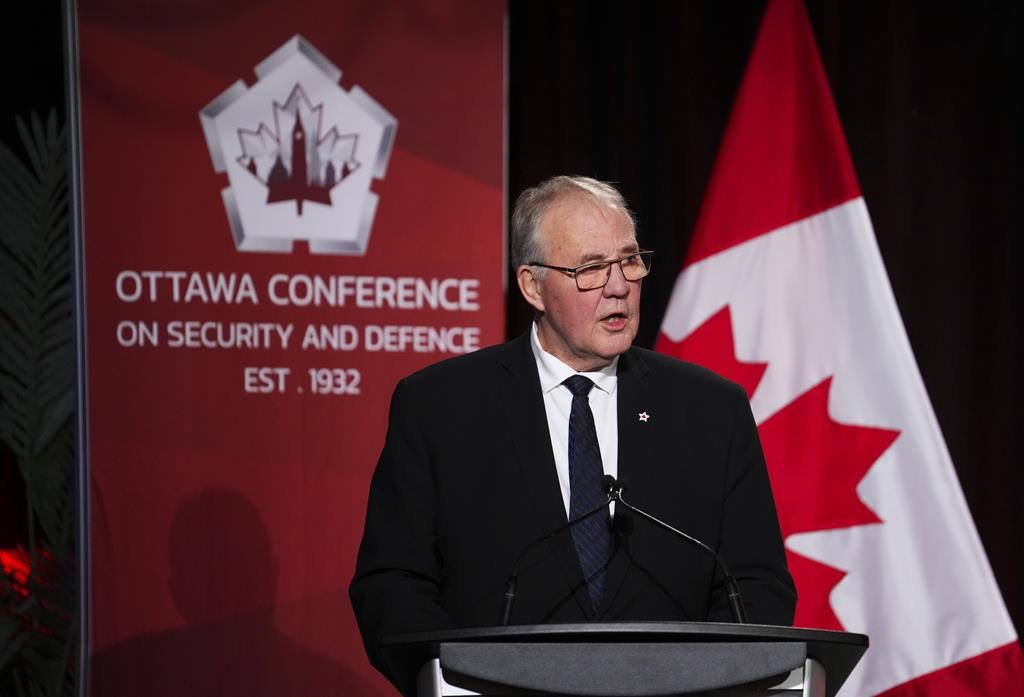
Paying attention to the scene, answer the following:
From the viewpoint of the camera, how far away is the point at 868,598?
11.4 feet

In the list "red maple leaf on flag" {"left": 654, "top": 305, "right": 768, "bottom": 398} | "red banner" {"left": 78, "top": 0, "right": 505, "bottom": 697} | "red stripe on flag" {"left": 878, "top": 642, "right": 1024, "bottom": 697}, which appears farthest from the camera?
"red maple leaf on flag" {"left": 654, "top": 305, "right": 768, "bottom": 398}

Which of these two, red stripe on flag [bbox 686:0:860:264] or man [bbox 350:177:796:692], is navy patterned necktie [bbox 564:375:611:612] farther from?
red stripe on flag [bbox 686:0:860:264]

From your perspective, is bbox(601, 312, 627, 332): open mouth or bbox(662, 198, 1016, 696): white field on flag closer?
bbox(601, 312, 627, 332): open mouth

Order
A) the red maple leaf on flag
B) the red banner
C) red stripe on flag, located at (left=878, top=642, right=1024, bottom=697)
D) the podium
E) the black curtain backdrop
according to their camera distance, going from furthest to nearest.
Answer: the black curtain backdrop < the red maple leaf on flag < red stripe on flag, located at (left=878, top=642, right=1024, bottom=697) < the red banner < the podium

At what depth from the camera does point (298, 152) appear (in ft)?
11.0

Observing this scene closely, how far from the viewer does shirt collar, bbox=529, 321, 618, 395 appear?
2.12 meters

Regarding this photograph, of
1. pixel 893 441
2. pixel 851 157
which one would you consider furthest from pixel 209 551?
pixel 851 157

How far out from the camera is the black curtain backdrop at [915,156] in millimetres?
3865

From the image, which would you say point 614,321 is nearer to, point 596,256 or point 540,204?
point 596,256

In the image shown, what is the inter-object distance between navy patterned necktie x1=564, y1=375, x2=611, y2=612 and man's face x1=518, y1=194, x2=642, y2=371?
5.4 inches

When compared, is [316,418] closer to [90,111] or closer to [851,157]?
[90,111]

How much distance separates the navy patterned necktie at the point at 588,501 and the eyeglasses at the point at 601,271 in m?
0.23

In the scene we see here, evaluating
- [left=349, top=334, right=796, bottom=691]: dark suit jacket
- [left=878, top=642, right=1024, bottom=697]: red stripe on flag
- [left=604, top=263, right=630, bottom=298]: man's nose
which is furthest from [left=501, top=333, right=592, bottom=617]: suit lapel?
[left=878, top=642, right=1024, bottom=697]: red stripe on flag

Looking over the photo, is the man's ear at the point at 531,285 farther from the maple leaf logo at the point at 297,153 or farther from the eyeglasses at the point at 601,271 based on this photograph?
the maple leaf logo at the point at 297,153
